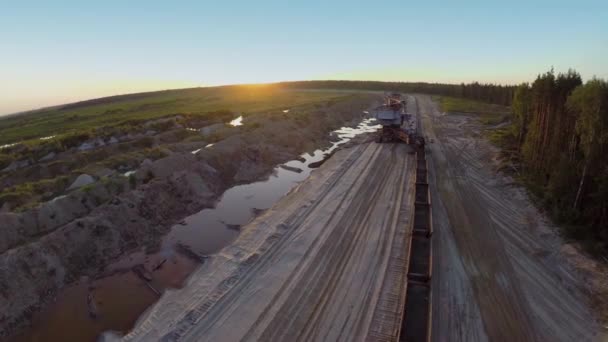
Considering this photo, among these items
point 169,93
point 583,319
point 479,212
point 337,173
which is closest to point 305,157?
point 337,173

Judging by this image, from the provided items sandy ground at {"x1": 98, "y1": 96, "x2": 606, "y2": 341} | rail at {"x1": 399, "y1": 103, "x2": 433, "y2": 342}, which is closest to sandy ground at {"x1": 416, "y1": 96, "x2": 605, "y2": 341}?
sandy ground at {"x1": 98, "y1": 96, "x2": 606, "y2": 341}


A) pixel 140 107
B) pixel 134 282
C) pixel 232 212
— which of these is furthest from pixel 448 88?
pixel 134 282

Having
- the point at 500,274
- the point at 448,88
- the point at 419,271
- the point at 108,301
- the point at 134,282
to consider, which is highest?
the point at 448,88

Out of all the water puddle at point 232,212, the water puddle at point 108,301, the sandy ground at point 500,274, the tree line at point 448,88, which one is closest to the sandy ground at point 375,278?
the sandy ground at point 500,274

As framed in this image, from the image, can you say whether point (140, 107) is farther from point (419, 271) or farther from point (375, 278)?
point (419, 271)

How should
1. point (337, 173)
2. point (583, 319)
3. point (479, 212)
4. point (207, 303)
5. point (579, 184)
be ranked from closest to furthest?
point (583, 319) → point (207, 303) → point (579, 184) → point (479, 212) → point (337, 173)

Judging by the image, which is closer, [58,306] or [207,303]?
[207,303]

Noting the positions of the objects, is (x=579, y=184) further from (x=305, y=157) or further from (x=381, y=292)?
(x=305, y=157)
